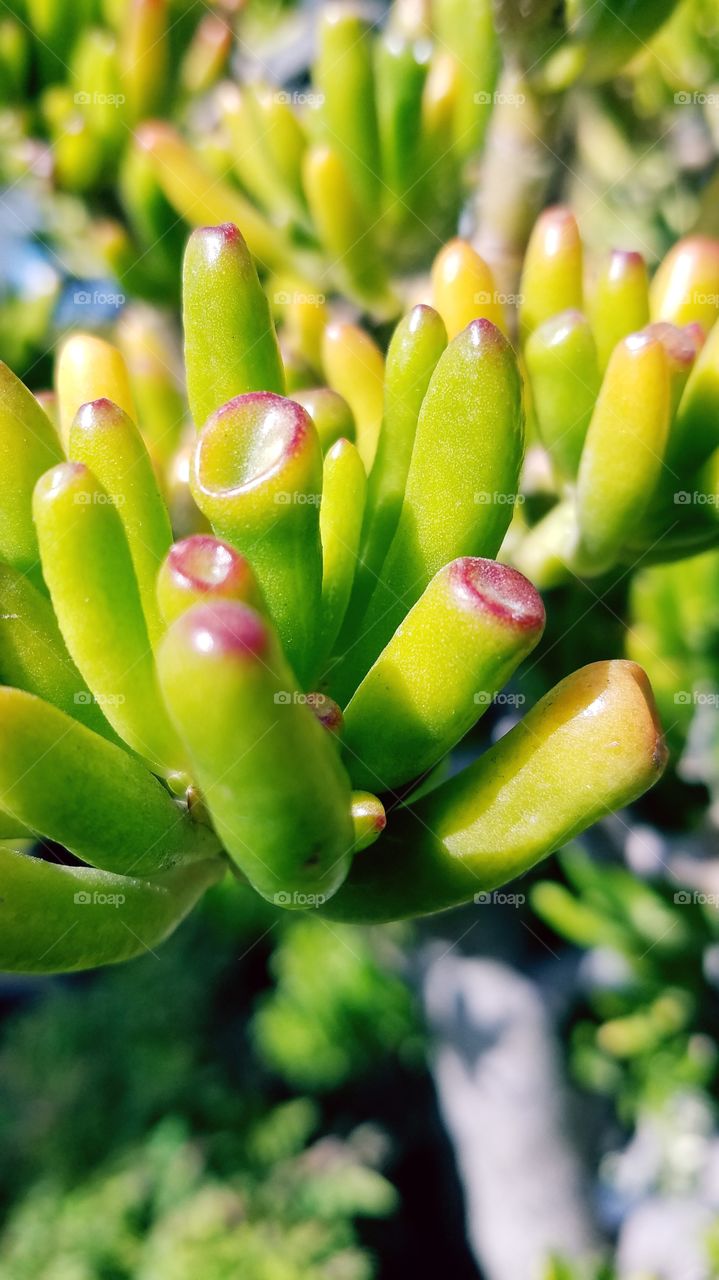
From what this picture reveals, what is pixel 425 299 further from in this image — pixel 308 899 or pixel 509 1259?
pixel 509 1259

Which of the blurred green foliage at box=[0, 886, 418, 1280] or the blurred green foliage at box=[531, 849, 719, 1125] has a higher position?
the blurred green foliage at box=[531, 849, 719, 1125]

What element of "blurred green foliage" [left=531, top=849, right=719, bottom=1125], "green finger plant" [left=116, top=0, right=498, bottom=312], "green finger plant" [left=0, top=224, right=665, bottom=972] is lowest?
"blurred green foliage" [left=531, top=849, right=719, bottom=1125]

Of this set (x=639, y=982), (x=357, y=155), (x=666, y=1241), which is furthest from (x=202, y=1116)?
(x=357, y=155)

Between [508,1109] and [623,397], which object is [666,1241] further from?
[623,397]

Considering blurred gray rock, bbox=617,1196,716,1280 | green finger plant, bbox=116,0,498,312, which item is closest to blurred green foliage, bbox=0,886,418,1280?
blurred gray rock, bbox=617,1196,716,1280

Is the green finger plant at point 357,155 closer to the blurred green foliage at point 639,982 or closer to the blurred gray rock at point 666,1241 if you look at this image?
the blurred green foliage at point 639,982

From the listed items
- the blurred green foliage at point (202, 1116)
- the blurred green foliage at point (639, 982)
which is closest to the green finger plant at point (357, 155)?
the blurred green foliage at point (639, 982)

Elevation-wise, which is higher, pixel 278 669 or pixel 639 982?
pixel 278 669

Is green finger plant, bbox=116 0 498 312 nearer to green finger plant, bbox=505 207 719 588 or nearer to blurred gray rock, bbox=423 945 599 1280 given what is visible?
green finger plant, bbox=505 207 719 588
